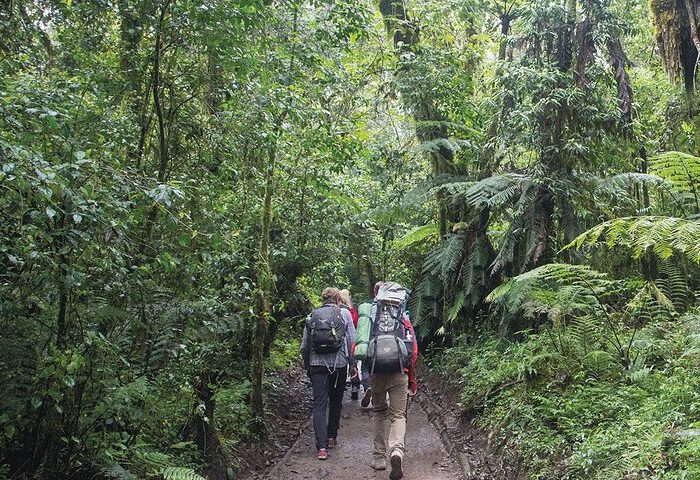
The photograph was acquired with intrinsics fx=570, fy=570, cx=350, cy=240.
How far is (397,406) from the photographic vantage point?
6238 mm

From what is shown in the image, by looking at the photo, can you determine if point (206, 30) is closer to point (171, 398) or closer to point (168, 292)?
point (168, 292)

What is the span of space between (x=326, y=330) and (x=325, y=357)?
1.20ft

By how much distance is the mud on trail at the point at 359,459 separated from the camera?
6492mm

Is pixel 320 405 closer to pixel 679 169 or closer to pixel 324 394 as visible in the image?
pixel 324 394

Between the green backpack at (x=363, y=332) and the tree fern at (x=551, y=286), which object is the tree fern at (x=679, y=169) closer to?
the tree fern at (x=551, y=286)

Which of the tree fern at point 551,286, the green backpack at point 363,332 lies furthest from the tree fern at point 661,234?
the green backpack at point 363,332

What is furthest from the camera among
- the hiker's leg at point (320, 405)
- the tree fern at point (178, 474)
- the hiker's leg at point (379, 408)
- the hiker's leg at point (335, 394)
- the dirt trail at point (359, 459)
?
the hiker's leg at point (335, 394)

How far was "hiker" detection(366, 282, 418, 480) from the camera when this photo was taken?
20.0 feet

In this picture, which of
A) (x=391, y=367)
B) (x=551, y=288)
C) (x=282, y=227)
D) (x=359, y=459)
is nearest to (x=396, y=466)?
(x=391, y=367)

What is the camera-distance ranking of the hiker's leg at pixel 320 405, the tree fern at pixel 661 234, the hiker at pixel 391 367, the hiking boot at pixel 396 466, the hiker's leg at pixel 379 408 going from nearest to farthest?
the tree fern at pixel 661 234, the hiking boot at pixel 396 466, the hiker at pixel 391 367, the hiker's leg at pixel 379 408, the hiker's leg at pixel 320 405

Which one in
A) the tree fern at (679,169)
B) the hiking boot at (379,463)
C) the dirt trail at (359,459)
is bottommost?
the dirt trail at (359,459)

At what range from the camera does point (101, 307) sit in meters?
4.36

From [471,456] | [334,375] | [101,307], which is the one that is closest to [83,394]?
[101,307]

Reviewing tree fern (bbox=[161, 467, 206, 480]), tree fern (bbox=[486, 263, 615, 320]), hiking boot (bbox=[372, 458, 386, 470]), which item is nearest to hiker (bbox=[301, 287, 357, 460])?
hiking boot (bbox=[372, 458, 386, 470])
